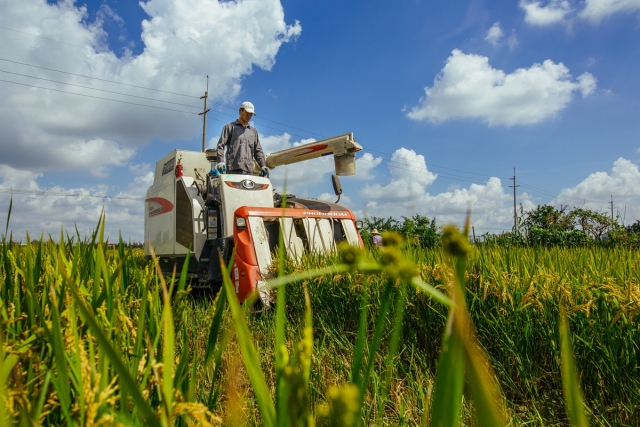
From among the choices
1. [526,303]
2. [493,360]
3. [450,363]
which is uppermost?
[450,363]

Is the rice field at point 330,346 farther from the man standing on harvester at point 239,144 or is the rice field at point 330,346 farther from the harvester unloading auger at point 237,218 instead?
the man standing on harvester at point 239,144

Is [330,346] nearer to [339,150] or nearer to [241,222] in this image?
[241,222]

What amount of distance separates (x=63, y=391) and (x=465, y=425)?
1955 millimetres

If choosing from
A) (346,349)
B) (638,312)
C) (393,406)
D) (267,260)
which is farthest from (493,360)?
(267,260)

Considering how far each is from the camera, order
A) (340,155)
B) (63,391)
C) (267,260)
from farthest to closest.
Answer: (340,155), (267,260), (63,391)

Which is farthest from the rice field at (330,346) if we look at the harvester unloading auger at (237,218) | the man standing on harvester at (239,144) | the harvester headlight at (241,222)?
the man standing on harvester at (239,144)

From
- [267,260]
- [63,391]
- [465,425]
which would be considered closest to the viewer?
[63,391]

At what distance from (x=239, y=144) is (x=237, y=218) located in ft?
6.41

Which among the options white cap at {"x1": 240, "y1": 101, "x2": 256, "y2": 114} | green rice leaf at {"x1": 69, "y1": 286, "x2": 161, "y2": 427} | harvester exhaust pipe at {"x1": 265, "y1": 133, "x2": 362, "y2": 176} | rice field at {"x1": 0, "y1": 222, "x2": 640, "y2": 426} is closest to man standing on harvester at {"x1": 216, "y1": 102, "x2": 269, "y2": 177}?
white cap at {"x1": 240, "y1": 101, "x2": 256, "y2": 114}

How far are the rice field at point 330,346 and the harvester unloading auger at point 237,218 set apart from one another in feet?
2.29

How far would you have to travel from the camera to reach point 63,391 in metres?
0.84

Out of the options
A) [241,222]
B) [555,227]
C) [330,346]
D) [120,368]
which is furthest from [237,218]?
[555,227]

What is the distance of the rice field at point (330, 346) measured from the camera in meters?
0.48

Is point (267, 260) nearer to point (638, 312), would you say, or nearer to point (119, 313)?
point (638, 312)
